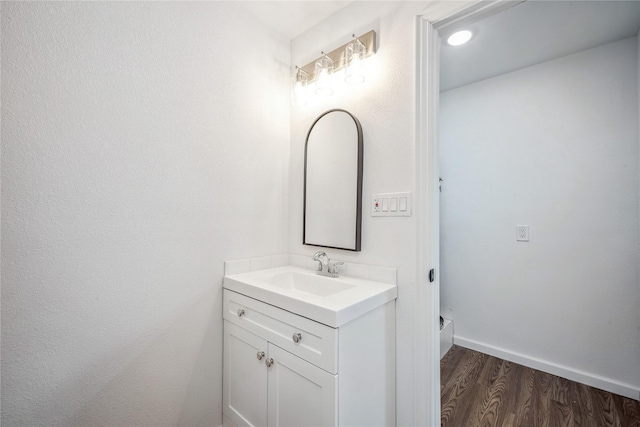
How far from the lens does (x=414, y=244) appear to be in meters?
1.28

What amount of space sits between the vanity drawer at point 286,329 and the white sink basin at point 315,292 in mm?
30

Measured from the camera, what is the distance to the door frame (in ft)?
4.05

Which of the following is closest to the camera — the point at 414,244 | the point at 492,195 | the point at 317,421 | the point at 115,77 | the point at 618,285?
the point at 317,421

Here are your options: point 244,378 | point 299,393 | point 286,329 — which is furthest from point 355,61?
point 244,378

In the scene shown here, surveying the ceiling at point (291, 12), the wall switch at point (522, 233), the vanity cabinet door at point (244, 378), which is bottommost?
the vanity cabinet door at point (244, 378)

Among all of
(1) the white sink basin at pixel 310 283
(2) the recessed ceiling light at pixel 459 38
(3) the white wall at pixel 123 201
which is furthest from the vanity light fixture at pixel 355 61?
(1) the white sink basin at pixel 310 283

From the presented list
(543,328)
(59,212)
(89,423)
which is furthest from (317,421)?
(543,328)

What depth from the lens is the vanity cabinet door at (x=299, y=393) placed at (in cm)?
98

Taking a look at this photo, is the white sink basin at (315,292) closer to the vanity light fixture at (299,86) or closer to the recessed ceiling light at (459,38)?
the vanity light fixture at (299,86)

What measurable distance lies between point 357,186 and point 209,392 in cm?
133

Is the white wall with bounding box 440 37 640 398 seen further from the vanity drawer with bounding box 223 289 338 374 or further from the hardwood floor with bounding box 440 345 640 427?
the vanity drawer with bounding box 223 289 338 374

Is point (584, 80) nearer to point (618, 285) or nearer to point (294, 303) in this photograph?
point (618, 285)

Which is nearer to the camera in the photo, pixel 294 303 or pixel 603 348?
pixel 294 303

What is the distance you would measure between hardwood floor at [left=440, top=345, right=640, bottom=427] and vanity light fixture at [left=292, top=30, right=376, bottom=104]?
2.02 meters
